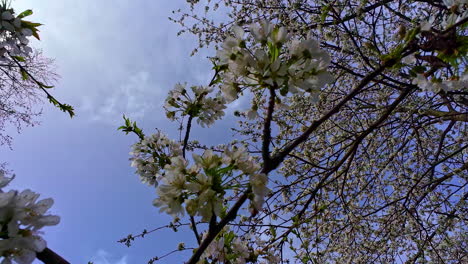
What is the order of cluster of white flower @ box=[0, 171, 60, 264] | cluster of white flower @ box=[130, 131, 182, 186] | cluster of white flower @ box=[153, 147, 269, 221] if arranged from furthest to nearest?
1. cluster of white flower @ box=[130, 131, 182, 186]
2. cluster of white flower @ box=[153, 147, 269, 221]
3. cluster of white flower @ box=[0, 171, 60, 264]

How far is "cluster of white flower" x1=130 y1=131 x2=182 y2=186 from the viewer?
7.29 feet

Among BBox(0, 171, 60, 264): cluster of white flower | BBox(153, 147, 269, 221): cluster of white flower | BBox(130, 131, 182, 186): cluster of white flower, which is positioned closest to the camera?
BBox(0, 171, 60, 264): cluster of white flower

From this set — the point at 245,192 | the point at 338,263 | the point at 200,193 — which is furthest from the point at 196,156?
the point at 338,263

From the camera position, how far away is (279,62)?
1.25 meters

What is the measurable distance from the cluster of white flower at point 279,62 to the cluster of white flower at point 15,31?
1.83m

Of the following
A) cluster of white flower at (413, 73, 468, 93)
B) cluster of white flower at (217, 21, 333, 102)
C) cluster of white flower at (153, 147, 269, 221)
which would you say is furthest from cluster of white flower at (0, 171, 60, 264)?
cluster of white flower at (413, 73, 468, 93)

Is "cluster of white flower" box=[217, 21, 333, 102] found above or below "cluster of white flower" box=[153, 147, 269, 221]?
above

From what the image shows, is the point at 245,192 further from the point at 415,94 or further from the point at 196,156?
the point at 415,94

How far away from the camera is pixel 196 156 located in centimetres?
133

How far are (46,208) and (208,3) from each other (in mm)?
5292

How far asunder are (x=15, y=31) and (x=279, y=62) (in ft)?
7.14

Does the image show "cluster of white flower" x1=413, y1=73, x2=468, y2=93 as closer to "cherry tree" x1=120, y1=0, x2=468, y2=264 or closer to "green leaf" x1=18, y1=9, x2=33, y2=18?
"cherry tree" x1=120, y1=0, x2=468, y2=264

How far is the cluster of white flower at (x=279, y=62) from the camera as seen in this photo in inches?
50.3

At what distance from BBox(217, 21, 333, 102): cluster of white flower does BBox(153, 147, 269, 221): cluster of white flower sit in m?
0.33
